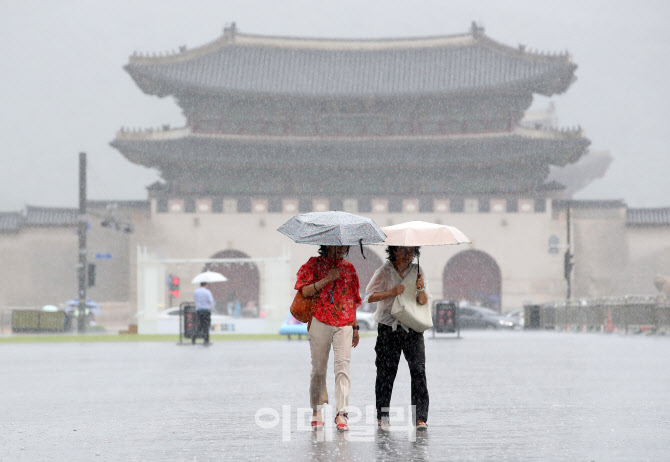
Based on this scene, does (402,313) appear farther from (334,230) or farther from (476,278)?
(476,278)

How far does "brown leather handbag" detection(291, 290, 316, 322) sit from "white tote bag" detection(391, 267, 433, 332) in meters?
0.69

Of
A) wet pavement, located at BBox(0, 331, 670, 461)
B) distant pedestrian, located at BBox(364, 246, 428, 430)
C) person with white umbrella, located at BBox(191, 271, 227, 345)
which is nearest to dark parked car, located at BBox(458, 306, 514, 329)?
person with white umbrella, located at BBox(191, 271, 227, 345)

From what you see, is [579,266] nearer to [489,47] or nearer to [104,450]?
[489,47]

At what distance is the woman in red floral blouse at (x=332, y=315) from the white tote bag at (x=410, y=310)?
0.35 m

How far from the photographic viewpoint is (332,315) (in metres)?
9.10

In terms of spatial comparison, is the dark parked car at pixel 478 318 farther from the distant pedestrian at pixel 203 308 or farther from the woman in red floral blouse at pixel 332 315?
the woman in red floral blouse at pixel 332 315

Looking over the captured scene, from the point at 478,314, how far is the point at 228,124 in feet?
46.9

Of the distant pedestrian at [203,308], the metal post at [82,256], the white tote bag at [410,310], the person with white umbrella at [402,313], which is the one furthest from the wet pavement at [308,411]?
the metal post at [82,256]

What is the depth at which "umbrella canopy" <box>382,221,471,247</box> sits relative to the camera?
9383mm

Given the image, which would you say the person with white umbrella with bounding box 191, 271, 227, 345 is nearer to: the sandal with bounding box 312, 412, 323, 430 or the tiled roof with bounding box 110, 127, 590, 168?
the sandal with bounding box 312, 412, 323, 430

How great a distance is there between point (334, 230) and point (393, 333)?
3.66ft

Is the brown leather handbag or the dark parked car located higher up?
the brown leather handbag

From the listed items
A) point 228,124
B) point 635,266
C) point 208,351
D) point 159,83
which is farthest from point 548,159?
point 208,351

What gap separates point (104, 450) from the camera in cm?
817
